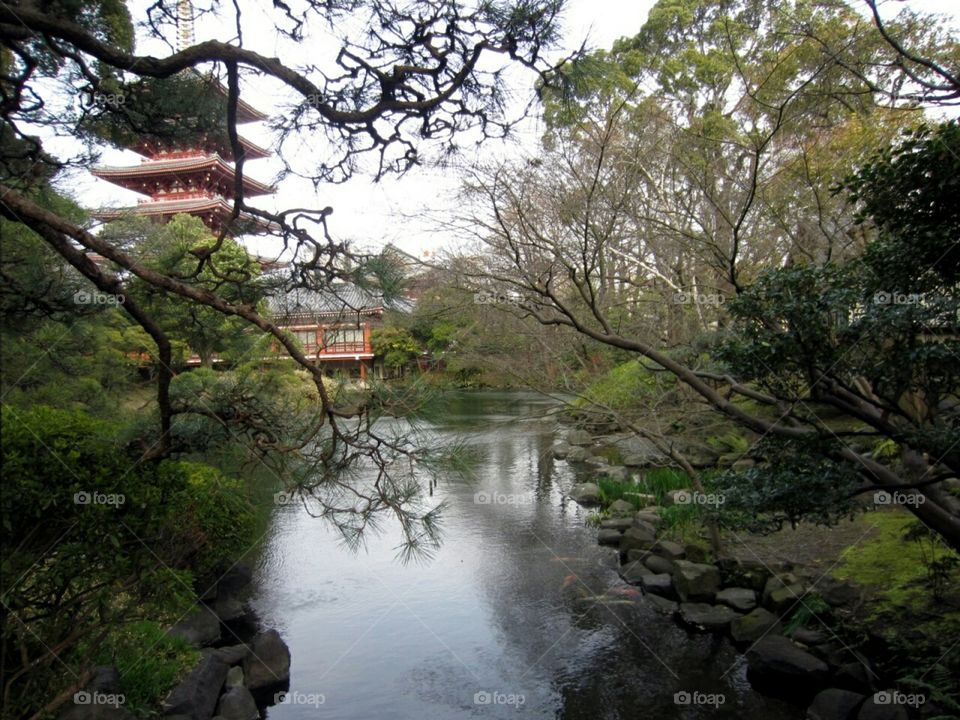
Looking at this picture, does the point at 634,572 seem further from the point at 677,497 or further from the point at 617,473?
the point at 617,473

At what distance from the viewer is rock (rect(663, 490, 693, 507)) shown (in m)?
6.35

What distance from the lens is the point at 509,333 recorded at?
24.3 ft

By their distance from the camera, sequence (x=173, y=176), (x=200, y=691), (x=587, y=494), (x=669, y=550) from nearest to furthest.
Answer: (x=200, y=691)
(x=669, y=550)
(x=587, y=494)
(x=173, y=176)

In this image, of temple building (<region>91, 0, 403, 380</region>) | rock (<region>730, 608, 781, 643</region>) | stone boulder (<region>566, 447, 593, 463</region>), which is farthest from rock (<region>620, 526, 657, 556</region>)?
stone boulder (<region>566, 447, 593, 463</region>)

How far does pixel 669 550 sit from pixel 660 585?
20.1 inches

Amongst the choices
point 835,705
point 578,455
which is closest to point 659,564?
point 835,705

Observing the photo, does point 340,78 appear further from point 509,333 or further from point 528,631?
point 509,333

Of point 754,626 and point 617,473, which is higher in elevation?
point 617,473

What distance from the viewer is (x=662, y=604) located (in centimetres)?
518

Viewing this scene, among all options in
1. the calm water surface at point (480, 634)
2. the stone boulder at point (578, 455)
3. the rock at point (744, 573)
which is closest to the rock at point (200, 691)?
the calm water surface at point (480, 634)

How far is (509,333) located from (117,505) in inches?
216

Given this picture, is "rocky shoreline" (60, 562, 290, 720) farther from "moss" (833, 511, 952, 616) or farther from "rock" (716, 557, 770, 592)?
"moss" (833, 511, 952, 616)

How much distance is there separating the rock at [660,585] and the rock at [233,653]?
117 inches

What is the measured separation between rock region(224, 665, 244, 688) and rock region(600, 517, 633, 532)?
3.88 m
